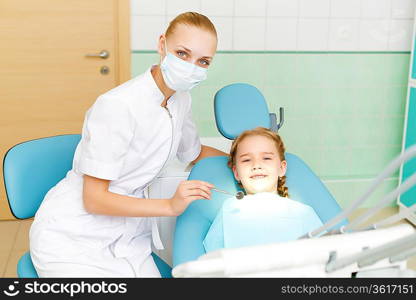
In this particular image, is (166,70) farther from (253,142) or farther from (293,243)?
(293,243)

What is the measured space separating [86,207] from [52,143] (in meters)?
0.29

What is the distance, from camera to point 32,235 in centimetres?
177

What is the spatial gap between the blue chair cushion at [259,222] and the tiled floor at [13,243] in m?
1.34

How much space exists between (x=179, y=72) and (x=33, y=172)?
1.76ft

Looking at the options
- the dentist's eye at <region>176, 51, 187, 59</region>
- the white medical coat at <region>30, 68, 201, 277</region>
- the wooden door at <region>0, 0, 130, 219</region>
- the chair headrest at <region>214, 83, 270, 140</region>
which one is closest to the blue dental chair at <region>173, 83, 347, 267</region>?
the chair headrest at <region>214, 83, 270, 140</region>

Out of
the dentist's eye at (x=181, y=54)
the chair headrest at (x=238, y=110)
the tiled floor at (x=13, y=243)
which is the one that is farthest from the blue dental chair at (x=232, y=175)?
the tiled floor at (x=13, y=243)

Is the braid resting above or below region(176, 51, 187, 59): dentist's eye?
below

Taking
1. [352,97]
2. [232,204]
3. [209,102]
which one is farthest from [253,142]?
[352,97]

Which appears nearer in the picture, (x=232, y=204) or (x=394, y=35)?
(x=232, y=204)

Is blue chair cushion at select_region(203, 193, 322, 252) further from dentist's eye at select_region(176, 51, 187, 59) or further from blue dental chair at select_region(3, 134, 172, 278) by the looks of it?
dentist's eye at select_region(176, 51, 187, 59)

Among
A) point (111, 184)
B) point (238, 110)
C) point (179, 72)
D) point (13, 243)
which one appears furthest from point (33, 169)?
point (13, 243)

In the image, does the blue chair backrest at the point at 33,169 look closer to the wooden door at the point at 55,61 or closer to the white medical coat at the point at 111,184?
the white medical coat at the point at 111,184

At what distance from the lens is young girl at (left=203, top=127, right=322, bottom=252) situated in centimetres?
172

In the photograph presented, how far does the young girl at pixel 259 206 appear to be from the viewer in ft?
5.64
